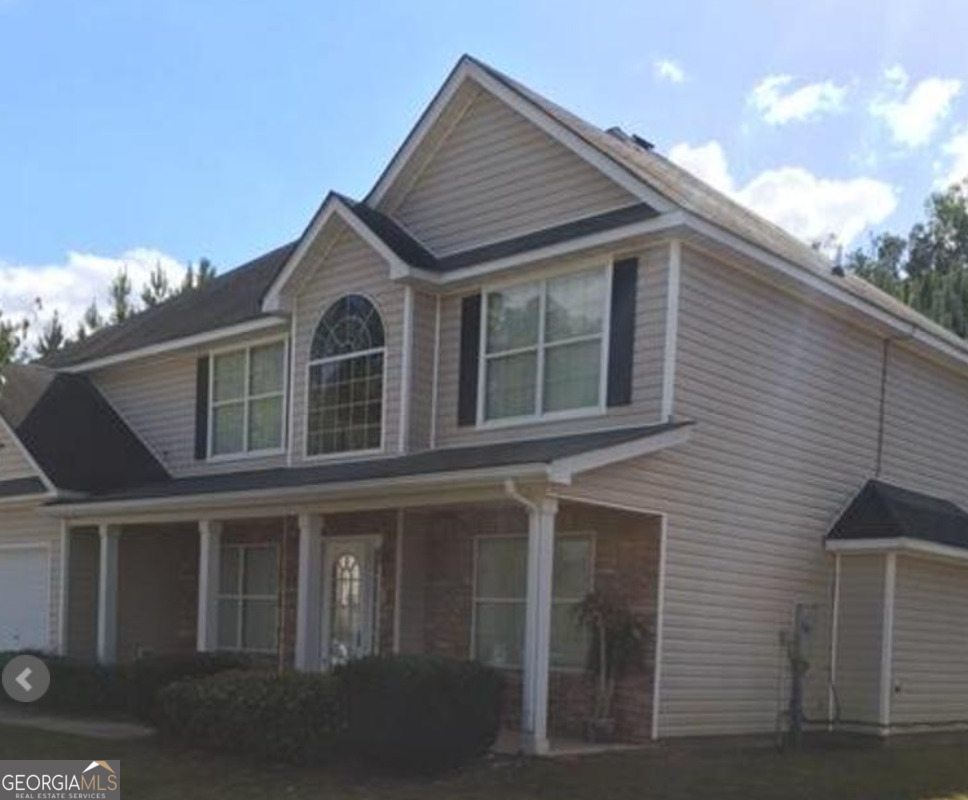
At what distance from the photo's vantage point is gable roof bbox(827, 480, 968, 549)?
52.6 ft

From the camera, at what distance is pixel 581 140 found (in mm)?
15328

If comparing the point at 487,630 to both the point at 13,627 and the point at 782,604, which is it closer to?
the point at 782,604

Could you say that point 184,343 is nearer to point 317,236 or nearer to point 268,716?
point 317,236

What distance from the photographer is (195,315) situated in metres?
23.3

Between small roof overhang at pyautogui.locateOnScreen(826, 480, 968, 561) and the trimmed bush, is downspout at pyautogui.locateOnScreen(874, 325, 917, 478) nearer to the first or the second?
small roof overhang at pyautogui.locateOnScreen(826, 480, 968, 561)

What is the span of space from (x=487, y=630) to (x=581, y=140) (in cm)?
625

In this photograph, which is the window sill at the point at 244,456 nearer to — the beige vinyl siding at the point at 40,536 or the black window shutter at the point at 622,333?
the beige vinyl siding at the point at 40,536

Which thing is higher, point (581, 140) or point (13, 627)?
point (581, 140)

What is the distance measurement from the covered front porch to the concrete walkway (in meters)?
1.94

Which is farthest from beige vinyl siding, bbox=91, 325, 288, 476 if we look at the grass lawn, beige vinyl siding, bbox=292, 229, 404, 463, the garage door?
the grass lawn

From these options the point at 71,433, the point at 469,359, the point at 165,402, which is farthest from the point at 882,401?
the point at 71,433

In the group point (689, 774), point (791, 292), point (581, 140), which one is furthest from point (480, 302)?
point (689, 774)

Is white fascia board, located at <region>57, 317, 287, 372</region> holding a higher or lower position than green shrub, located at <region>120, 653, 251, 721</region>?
higher

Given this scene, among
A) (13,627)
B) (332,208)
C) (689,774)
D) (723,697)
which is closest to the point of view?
(689,774)
